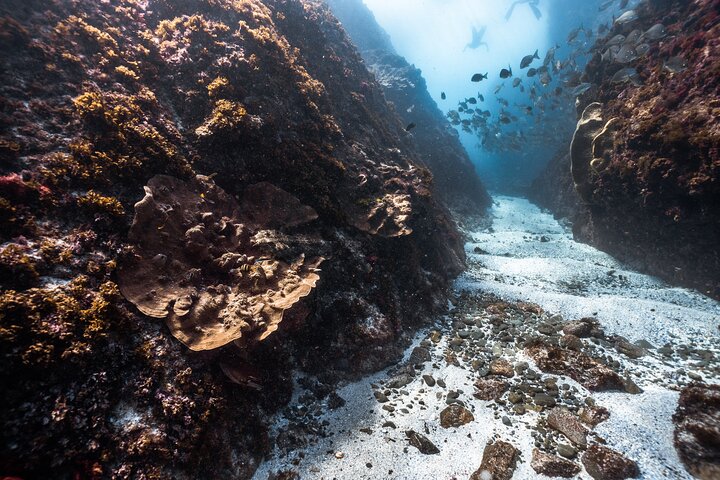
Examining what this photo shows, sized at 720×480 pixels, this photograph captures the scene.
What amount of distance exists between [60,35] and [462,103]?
67.4 feet

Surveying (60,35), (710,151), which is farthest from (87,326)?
(710,151)

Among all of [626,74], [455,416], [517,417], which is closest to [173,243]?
[455,416]

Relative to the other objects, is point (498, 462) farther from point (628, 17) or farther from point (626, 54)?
point (628, 17)

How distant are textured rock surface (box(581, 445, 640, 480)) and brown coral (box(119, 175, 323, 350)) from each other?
180 inches

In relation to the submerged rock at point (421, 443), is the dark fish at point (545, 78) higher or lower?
higher

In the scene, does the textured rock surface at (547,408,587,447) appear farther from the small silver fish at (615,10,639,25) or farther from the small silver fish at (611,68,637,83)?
the small silver fish at (615,10,639,25)

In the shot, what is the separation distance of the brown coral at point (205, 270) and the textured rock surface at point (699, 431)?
221 inches

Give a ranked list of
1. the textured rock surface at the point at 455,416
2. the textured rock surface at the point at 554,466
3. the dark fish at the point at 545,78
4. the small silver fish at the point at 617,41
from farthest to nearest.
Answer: the dark fish at the point at 545,78, the small silver fish at the point at 617,41, the textured rock surface at the point at 455,416, the textured rock surface at the point at 554,466

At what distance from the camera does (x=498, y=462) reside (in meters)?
4.08

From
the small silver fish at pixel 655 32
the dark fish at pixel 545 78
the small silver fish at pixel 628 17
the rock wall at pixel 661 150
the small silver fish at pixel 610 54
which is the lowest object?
the rock wall at pixel 661 150

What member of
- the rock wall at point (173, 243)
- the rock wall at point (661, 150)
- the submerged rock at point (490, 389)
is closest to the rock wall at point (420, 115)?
the rock wall at point (661, 150)

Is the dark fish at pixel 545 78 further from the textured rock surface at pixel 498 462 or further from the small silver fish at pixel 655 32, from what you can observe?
the textured rock surface at pixel 498 462

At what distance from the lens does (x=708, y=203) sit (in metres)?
7.45

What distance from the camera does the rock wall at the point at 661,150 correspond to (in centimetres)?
743
